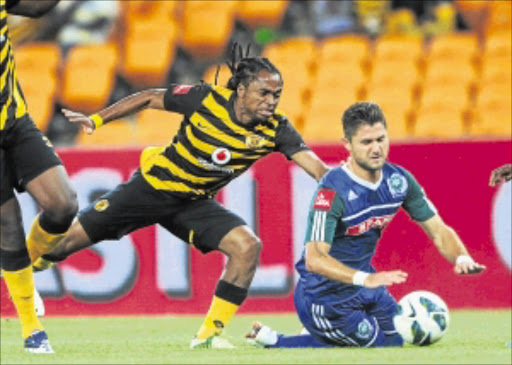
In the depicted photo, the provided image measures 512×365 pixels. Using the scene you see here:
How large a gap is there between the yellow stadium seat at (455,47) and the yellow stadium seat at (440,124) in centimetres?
72

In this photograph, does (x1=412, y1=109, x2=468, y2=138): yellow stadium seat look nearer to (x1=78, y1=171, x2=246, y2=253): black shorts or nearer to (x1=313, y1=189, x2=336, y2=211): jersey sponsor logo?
(x1=78, y1=171, x2=246, y2=253): black shorts

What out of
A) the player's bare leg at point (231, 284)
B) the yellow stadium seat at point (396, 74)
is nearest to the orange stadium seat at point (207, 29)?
the yellow stadium seat at point (396, 74)

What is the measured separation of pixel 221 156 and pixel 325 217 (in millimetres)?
1086

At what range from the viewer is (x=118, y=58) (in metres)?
14.4

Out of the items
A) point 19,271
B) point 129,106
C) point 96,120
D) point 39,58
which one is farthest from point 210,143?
point 39,58

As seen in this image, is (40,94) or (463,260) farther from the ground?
(40,94)

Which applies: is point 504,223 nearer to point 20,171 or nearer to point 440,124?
point 440,124

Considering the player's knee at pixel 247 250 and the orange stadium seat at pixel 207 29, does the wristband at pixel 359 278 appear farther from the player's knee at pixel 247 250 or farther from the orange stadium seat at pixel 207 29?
the orange stadium seat at pixel 207 29

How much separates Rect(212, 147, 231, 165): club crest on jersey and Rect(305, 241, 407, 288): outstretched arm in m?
1.09

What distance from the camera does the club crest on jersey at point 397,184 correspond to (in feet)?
21.8

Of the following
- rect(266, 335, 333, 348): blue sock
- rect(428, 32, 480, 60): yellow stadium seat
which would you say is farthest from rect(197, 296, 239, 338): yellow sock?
rect(428, 32, 480, 60): yellow stadium seat

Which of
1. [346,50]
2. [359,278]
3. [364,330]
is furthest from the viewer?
[346,50]

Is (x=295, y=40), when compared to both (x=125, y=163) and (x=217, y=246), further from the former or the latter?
(x=217, y=246)

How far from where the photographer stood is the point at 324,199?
652 centimetres
